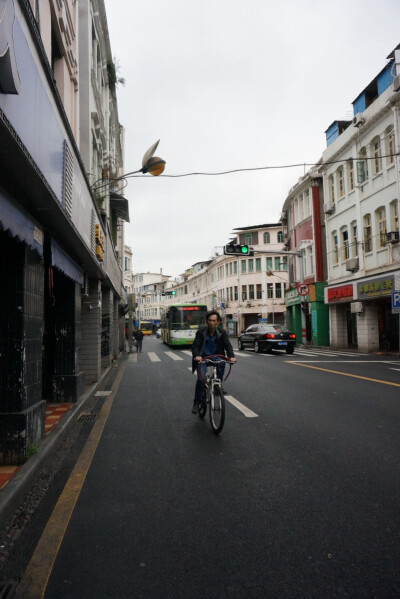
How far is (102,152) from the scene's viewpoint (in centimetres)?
1683

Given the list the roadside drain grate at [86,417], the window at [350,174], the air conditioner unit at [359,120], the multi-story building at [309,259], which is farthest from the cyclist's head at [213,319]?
the window at [350,174]

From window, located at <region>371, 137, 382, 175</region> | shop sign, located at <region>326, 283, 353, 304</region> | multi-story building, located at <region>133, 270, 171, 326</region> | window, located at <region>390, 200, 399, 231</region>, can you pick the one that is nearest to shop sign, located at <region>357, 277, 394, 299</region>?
shop sign, located at <region>326, 283, 353, 304</region>

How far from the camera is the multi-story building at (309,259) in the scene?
2931 centimetres

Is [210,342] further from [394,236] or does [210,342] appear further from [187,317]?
[187,317]

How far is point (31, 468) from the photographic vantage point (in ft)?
13.7

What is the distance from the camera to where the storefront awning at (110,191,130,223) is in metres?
19.5

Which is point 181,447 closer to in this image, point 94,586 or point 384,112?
point 94,586

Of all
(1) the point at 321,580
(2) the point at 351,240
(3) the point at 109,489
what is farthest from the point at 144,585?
(2) the point at 351,240

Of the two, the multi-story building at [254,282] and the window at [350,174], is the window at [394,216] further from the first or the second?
the multi-story building at [254,282]

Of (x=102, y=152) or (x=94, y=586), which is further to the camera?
A: (x=102, y=152)

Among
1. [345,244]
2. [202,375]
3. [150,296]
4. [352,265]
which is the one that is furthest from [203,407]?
[150,296]

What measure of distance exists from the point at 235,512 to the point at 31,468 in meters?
2.06

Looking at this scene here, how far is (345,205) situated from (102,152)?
15.5m

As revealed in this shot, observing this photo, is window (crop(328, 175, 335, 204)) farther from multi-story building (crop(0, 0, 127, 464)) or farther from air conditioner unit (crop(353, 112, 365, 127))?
multi-story building (crop(0, 0, 127, 464))
